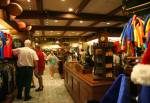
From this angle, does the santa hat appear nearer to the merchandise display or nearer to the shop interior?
the shop interior

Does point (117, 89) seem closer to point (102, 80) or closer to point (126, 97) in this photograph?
point (126, 97)

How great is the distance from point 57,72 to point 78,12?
16.0 feet

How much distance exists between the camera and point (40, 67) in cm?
664

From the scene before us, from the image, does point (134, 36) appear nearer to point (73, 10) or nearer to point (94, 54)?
point (94, 54)

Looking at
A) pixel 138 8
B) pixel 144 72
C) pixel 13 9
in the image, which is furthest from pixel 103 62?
pixel 13 9

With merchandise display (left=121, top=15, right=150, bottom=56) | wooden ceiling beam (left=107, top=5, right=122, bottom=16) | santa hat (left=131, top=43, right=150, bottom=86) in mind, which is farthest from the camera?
wooden ceiling beam (left=107, top=5, right=122, bottom=16)

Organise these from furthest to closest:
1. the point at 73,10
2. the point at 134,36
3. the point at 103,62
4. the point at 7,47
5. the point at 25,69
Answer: the point at 73,10
the point at 25,69
the point at 7,47
the point at 103,62
the point at 134,36

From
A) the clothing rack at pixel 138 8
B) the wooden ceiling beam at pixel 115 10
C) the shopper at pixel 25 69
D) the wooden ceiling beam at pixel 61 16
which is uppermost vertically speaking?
the wooden ceiling beam at pixel 115 10

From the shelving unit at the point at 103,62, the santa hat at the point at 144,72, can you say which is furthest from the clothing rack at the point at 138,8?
the shelving unit at the point at 103,62

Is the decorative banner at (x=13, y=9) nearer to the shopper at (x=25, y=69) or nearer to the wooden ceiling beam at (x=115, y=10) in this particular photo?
the shopper at (x=25, y=69)

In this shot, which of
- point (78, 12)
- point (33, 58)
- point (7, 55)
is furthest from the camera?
point (78, 12)

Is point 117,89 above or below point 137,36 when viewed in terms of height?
below

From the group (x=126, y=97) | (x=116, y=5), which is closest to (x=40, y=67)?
(x=116, y=5)

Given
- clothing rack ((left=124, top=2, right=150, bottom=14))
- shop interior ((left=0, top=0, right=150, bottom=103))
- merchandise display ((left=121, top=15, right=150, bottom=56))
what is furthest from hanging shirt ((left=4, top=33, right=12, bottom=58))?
clothing rack ((left=124, top=2, right=150, bottom=14))
